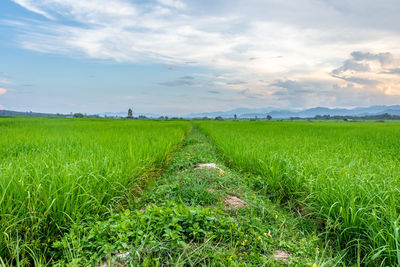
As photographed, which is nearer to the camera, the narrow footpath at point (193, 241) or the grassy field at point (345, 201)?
the narrow footpath at point (193, 241)

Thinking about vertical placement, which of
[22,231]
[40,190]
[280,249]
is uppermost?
[40,190]

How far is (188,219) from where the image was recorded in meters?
2.20

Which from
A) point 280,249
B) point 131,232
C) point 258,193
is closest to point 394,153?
point 258,193

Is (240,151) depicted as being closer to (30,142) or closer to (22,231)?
(22,231)

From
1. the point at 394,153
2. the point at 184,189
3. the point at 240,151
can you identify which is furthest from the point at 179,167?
the point at 394,153

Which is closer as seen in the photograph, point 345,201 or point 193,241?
point 193,241

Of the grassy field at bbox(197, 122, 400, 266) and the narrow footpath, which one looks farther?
the grassy field at bbox(197, 122, 400, 266)

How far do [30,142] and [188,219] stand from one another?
20.4 ft

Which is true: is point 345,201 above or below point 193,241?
above

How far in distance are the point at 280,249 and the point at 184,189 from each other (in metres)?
1.61

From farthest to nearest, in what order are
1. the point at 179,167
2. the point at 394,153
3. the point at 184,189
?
the point at 394,153 → the point at 179,167 → the point at 184,189

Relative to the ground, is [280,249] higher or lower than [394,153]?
lower

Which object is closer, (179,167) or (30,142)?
(179,167)

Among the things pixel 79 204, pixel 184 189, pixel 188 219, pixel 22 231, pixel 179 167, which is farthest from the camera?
pixel 179 167
